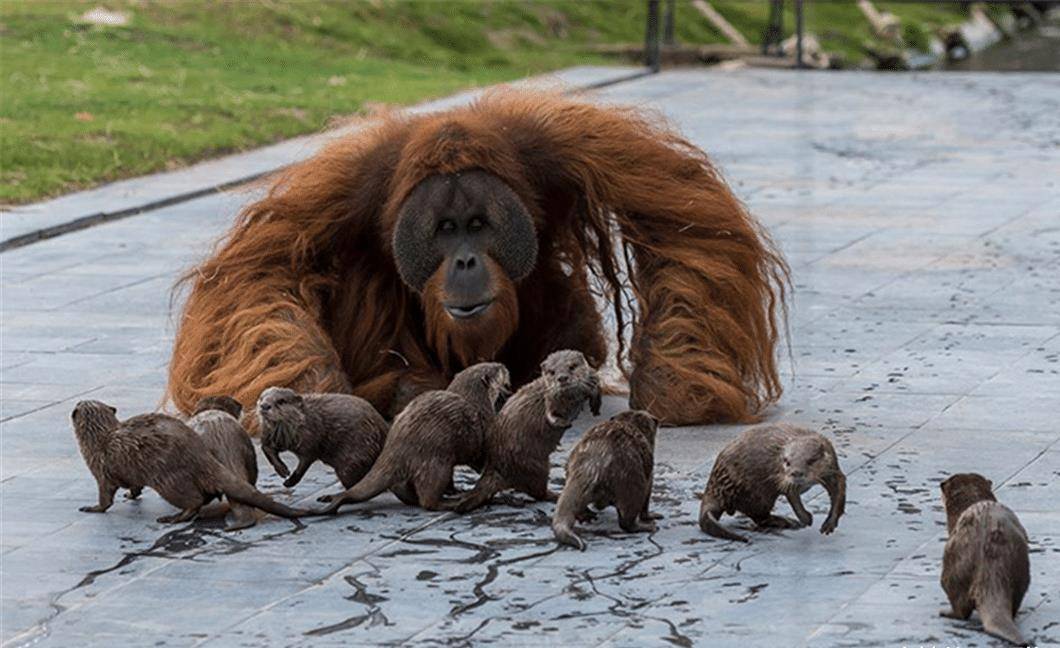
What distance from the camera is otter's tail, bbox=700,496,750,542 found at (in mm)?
4922

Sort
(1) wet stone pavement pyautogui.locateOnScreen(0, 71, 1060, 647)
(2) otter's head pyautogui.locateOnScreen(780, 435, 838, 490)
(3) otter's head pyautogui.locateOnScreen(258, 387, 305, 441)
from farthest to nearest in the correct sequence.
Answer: (3) otter's head pyautogui.locateOnScreen(258, 387, 305, 441) → (2) otter's head pyautogui.locateOnScreen(780, 435, 838, 490) → (1) wet stone pavement pyautogui.locateOnScreen(0, 71, 1060, 647)

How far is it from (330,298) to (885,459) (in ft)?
5.58

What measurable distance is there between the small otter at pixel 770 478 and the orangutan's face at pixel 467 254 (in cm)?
116

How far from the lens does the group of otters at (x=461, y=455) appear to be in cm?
491

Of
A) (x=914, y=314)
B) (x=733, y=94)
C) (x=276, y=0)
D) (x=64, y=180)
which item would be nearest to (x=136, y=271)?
(x=64, y=180)

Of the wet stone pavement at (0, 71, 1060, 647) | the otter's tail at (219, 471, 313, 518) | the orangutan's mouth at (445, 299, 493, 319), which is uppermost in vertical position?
the orangutan's mouth at (445, 299, 493, 319)

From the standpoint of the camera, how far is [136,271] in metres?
8.86

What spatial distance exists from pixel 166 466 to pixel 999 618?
6.41 ft

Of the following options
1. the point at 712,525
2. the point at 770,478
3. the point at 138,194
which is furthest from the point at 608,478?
the point at 138,194

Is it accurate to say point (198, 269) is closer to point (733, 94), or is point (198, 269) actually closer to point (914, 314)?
point (914, 314)

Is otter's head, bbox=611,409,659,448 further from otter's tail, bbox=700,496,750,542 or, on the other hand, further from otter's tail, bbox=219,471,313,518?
otter's tail, bbox=219,471,313,518

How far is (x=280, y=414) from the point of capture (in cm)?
525

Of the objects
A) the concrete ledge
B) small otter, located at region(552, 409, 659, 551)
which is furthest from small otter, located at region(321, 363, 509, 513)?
the concrete ledge

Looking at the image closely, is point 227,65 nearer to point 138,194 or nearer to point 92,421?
point 138,194
